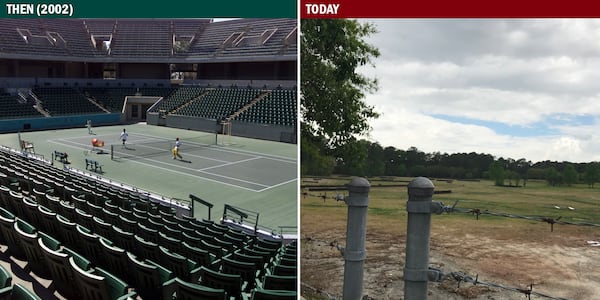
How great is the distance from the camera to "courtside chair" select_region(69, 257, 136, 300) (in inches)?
115

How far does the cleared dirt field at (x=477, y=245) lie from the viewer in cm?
655

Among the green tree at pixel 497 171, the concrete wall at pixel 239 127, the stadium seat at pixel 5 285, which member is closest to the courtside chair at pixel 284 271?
the stadium seat at pixel 5 285

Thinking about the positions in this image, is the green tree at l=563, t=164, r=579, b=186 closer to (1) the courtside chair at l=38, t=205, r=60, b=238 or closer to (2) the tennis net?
(1) the courtside chair at l=38, t=205, r=60, b=238

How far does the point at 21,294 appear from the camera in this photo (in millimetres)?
2727

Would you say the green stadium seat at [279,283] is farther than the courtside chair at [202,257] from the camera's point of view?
No

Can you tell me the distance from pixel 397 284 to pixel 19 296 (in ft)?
23.7

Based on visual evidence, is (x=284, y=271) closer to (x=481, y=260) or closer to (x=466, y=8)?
(x=466, y=8)

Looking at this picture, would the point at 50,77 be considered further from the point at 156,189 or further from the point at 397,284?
the point at 397,284

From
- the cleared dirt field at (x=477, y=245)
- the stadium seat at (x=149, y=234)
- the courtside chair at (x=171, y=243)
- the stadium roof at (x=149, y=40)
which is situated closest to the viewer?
the courtside chair at (x=171, y=243)

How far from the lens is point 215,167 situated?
1628 cm

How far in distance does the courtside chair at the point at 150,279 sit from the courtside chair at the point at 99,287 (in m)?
0.39

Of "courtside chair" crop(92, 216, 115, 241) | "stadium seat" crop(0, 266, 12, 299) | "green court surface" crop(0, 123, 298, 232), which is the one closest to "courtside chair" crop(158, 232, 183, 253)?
"courtside chair" crop(92, 216, 115, 241)

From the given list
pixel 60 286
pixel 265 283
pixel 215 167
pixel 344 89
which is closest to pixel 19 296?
pixel 60 286

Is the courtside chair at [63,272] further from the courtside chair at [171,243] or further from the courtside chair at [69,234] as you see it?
the courtside chair at [171,243]
